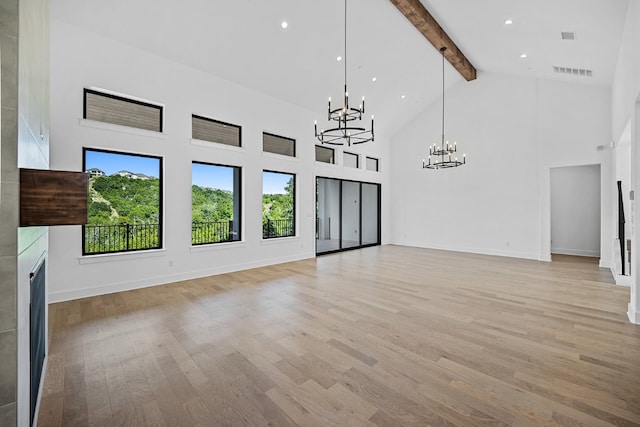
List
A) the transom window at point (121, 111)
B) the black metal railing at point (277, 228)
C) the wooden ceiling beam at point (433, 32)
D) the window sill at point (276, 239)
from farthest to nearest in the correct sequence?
the black metal railing at point (277, 228) < the window sill at point (276, 239) < the wooden ceiling beam at point (433, 32) < the transom window at point (121, 111)

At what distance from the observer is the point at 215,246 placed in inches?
234

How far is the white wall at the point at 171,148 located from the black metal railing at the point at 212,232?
173mm

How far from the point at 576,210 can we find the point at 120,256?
11218mm

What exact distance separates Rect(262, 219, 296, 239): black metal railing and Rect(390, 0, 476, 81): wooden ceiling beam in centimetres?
509

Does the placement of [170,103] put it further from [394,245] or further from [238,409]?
[394,245]


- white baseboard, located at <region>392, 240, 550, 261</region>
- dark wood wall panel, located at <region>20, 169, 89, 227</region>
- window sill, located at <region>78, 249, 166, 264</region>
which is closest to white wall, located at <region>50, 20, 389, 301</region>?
window sill, located at <region>78, 249, 166, 264</region>

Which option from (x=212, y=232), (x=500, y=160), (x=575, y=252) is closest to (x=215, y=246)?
(x=212, y=232)

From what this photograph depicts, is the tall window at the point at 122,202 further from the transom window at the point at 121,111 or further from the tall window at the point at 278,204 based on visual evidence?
the tall window at the point at 278,204

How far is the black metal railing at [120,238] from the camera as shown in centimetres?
456

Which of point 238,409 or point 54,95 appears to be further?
point 54,95

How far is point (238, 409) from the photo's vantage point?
79.0 inches

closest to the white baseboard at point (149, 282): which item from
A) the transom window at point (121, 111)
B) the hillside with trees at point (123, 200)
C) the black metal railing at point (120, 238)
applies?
the black metal railing at point (120, 238)

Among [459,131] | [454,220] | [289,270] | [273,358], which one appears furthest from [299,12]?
[454,220]

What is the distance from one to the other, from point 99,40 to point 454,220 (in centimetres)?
941
